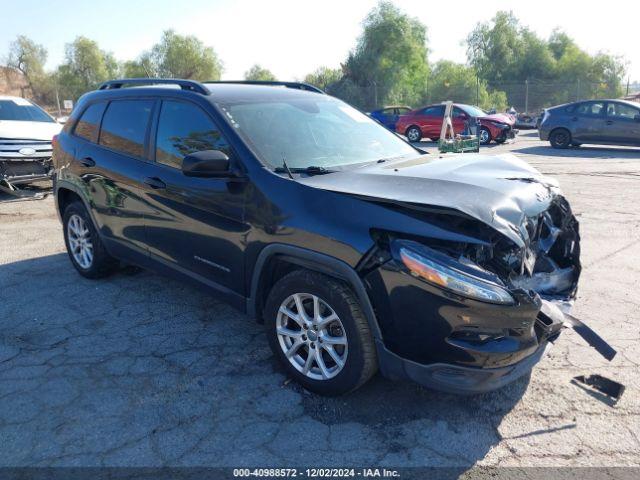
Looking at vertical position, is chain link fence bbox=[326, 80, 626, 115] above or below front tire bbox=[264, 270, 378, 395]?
above

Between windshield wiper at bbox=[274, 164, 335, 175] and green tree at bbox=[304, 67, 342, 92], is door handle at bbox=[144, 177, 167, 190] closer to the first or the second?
windshield wiper at bbox=[274, 164, 335, 175]

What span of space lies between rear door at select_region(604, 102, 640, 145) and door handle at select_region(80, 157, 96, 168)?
15.2 metres

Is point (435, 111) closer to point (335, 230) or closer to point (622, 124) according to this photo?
point (622, 124)

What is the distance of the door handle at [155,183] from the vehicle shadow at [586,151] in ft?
44.9

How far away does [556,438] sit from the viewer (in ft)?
8.79

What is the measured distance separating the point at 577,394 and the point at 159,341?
286 centimetres

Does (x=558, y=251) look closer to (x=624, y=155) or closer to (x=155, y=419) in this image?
(x=155, y=419)

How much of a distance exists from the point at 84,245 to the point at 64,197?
622mm

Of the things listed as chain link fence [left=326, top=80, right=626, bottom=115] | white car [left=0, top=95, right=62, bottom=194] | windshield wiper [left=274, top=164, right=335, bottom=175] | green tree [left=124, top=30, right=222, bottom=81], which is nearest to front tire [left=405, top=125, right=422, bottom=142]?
white car [left=0, top=95, right=62, bottom=194]

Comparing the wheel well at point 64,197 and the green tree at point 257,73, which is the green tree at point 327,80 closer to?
the green tree at point 257,73

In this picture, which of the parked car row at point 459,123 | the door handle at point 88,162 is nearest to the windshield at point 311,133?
the door handle at point 88,162

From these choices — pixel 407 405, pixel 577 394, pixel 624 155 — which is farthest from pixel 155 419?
pixel 624 155

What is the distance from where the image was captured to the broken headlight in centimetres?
243

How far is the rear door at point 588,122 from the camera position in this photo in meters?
15.2
